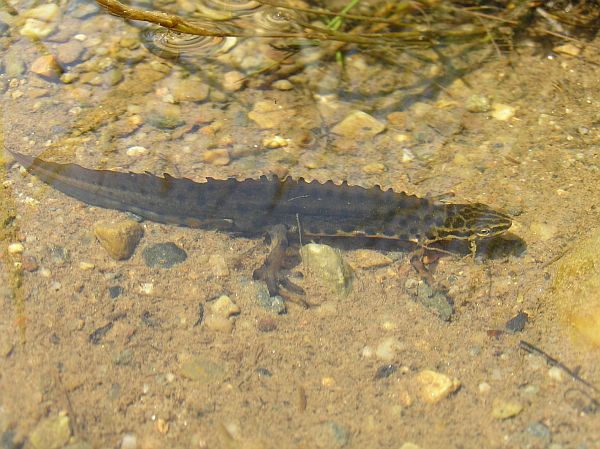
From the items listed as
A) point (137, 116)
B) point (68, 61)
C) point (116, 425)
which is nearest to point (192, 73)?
point (137, 116)

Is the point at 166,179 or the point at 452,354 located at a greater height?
the point at 166,179

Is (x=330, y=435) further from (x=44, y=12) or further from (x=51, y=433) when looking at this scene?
(x=44, y=12)

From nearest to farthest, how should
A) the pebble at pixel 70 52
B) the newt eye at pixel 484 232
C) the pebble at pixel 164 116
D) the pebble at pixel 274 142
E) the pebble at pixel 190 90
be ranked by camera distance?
the newt eye at pixel 484 232, the pebble at pixel 274 142, the pebble at pixel 164 116, the pebble at pixel 190 90, the pebble at pixel 70 52

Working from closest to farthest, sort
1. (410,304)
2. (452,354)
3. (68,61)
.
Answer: (452,354)
(410,304)
(68,61)

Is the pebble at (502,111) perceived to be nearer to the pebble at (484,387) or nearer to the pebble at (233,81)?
the pebble at (233,81)

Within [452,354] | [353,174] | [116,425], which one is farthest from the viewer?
[353,174]

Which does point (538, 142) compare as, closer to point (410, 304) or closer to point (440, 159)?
point (440, 159)

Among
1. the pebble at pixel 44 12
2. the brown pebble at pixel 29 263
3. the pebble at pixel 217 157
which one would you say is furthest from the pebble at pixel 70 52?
the brown pebble at pixel 29 263
